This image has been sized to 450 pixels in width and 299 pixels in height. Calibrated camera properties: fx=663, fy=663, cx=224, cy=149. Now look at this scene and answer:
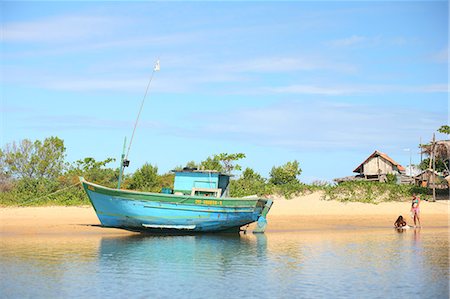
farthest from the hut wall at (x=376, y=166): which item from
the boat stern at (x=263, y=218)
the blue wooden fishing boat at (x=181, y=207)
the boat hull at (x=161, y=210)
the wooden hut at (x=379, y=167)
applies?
the boat hull at (x=161, y=210)

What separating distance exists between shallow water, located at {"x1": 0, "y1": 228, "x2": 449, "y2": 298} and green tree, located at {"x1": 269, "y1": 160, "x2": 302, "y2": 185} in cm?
3231

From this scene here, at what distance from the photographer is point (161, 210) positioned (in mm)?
25266

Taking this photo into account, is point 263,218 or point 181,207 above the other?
point 181,207

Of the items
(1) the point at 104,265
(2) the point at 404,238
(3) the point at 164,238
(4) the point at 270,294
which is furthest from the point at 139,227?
(4) the point at 270,294

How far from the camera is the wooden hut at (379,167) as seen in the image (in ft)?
192

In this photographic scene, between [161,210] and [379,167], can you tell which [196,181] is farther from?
[379,167]

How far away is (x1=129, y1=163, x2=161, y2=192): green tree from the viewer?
4091cm

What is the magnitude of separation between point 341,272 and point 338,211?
20.4 meters

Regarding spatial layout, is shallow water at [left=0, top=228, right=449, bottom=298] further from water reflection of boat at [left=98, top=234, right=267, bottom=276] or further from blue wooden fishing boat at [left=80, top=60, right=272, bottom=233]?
blue wooden fishing boat at [left=80, top=60, right=272, bottom=233]

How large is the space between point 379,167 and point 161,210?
37.5 meters

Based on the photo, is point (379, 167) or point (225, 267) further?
point (379, 167)

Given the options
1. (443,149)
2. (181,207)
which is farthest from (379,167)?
(181,207)

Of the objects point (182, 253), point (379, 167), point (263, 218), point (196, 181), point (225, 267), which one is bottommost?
point (225, 267)

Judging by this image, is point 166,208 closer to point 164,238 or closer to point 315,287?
point 164,238
